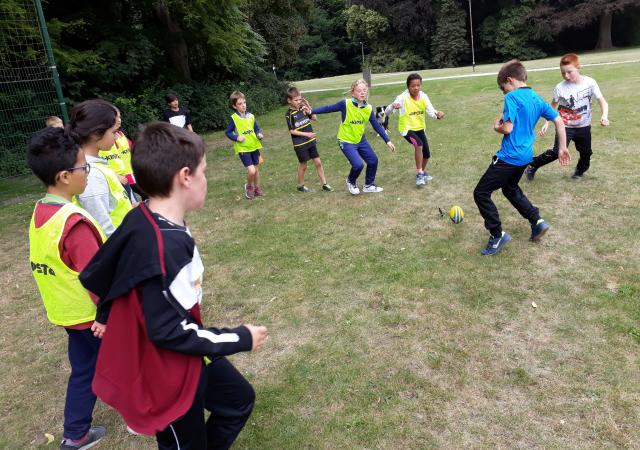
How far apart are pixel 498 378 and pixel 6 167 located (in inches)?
529

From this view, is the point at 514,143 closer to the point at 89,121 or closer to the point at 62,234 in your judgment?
the point at 89,121

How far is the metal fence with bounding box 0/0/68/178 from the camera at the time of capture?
10.1m

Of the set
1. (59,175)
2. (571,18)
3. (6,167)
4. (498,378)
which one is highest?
(571,18)

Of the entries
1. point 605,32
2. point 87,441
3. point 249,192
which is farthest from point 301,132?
point 605,32

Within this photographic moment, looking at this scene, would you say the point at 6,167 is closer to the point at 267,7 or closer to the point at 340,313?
the point at 340,313

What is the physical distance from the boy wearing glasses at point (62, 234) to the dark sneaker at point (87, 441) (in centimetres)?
67

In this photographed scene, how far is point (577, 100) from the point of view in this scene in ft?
22.5

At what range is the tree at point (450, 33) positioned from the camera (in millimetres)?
48625

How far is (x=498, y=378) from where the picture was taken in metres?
3.32

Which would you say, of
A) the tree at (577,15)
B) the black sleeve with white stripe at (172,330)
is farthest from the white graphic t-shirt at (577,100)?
the tree at (577,15)

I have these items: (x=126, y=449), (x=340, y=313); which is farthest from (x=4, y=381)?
(x=340, y=313)

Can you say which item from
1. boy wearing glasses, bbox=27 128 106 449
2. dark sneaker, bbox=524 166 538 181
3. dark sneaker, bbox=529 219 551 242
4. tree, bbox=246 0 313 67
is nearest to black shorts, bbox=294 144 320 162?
dark sneaker, bbox=524 166 538 181

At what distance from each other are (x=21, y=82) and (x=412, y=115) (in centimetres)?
975

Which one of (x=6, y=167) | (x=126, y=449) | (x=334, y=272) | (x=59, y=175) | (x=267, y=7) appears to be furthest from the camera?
(x=267, y=7)
